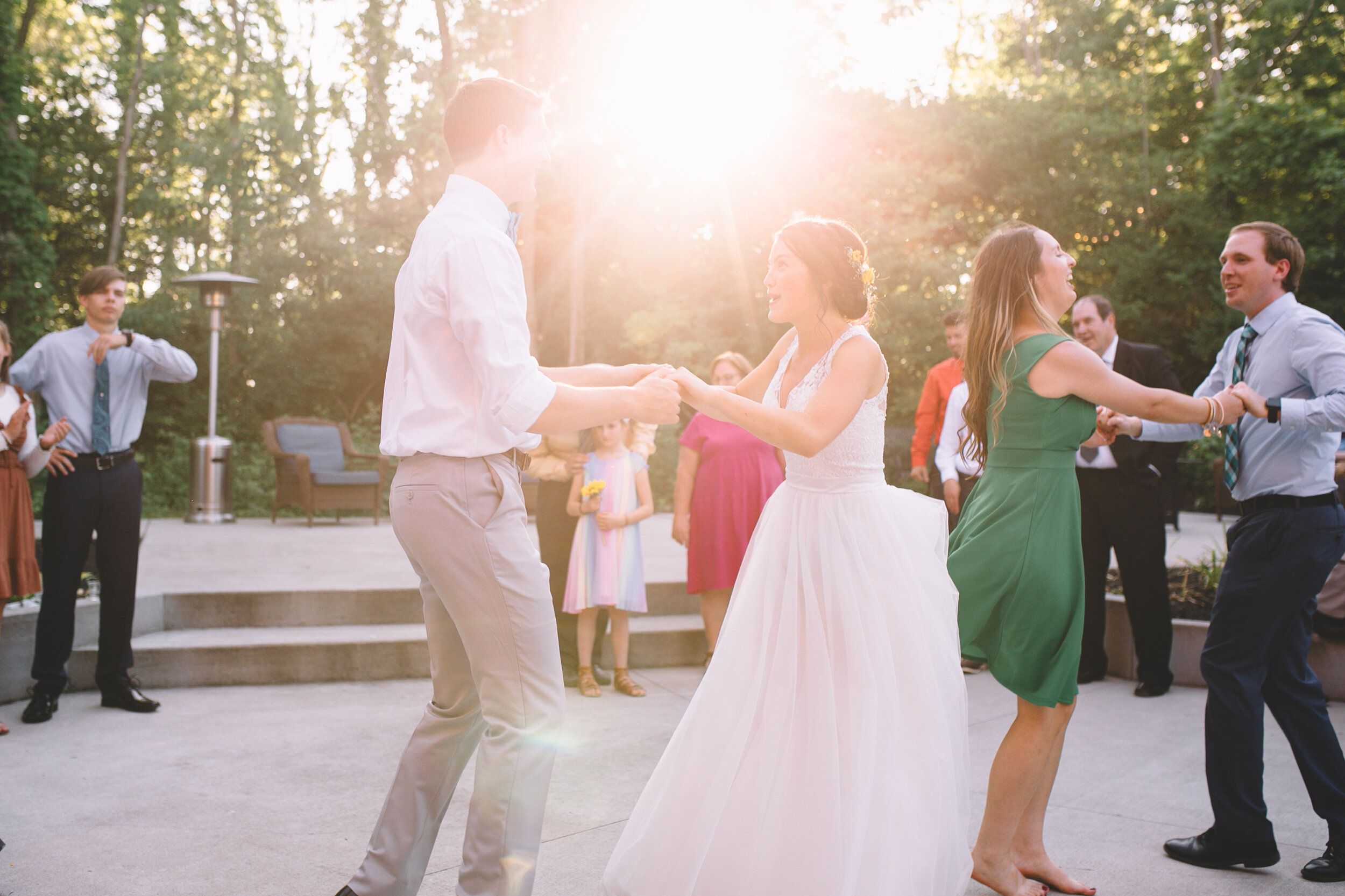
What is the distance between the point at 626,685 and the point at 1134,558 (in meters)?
3.00

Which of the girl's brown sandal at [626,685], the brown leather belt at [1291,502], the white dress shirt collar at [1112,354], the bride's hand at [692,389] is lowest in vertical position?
the girl's brown sandal at [626,685]

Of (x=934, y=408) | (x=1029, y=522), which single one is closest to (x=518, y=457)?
(x=1029, y=522)

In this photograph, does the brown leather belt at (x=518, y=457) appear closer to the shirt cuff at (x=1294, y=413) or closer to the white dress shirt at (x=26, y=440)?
the shirt cuff at (x=1294, y=413)

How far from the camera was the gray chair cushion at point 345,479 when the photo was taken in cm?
1177

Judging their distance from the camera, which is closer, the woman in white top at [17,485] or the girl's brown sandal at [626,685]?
the woman in white top at [17,485]

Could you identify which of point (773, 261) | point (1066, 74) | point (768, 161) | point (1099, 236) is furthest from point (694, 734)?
point (1066, 74)

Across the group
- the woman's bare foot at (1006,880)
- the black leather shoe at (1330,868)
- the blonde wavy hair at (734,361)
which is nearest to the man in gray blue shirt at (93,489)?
the blonde wavy hair at (734,361)

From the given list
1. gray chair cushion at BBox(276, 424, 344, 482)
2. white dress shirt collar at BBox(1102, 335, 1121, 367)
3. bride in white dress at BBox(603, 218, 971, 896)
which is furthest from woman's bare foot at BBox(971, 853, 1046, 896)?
gray chair cushion at BBox(276, 424, 344, 482)

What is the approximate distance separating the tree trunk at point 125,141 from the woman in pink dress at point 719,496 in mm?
17410

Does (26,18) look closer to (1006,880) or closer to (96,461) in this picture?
(96,461)

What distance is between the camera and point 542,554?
Answer: 5.96m

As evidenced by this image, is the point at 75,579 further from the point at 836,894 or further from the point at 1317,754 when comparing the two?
the point at 1317,754

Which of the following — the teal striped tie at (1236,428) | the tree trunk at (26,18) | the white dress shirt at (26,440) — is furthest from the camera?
the tree trunk at (26,18)

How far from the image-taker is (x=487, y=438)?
2373mm
